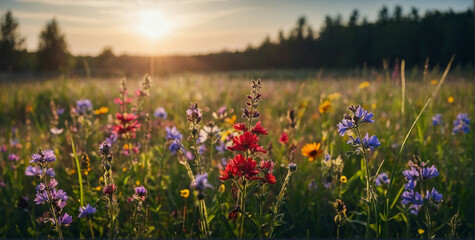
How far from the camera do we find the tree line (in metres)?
36.8

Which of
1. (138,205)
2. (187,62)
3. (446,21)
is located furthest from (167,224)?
(187,62)

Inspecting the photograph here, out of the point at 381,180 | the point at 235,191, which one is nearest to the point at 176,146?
the point at 235,191

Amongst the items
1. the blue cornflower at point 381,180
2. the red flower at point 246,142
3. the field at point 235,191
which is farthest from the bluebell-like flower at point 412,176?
the blue cornflower at point 381,180

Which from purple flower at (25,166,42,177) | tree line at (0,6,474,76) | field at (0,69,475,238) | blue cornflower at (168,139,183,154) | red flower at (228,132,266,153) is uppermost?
tree line at (0,6,474,76)

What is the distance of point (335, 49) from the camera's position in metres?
51.5

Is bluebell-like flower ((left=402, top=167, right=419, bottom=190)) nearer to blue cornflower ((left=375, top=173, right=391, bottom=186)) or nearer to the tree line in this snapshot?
blue cornflower ((left=375, top=173, right=391, bottom=186))

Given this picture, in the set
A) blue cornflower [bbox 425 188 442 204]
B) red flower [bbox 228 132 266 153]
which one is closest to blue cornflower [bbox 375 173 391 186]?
blue cornflower [bbox 425 188 442 204]

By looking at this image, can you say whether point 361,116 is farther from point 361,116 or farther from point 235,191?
point 235,191

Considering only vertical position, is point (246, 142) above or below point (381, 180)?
above

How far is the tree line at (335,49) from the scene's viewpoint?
36.8 m

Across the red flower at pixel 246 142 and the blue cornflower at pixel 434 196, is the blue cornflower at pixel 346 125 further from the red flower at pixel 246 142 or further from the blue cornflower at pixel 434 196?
the blue cornflower at pixel 434 196

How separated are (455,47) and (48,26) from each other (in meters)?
45.8

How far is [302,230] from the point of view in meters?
2.13

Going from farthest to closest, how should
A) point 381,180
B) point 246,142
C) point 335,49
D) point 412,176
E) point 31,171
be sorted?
point 335,49 → point 381,180 → point 31,171 → point 412,176 → point 246,142
